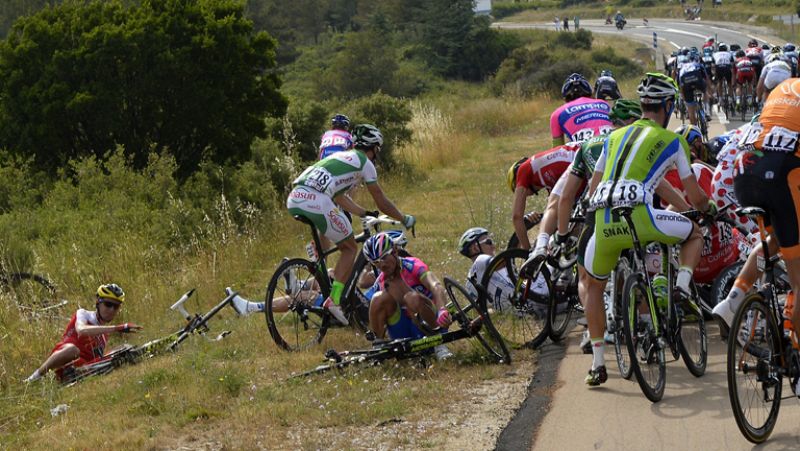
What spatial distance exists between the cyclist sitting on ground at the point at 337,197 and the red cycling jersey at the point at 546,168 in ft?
3.78

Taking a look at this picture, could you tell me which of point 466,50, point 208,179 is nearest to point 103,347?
point 208,179

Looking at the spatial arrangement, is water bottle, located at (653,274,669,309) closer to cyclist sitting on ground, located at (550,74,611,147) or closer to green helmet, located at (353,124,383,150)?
cyclist sitting on ground, located at (550,74,611,147)

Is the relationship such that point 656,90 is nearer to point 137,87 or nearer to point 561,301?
point 561,301

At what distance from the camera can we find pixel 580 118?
11617 mm

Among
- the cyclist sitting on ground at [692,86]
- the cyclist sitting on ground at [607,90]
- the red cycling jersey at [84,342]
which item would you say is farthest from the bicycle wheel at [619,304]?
the cyclist sitting on ground at [692,86]

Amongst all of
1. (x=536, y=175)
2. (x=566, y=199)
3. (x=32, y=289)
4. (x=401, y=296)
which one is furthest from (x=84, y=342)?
(x=566, y=199)

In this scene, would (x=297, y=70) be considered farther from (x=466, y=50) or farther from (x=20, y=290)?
(x=20, y=290)

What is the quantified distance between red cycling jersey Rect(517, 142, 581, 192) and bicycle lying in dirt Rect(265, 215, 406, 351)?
1306 millimetres

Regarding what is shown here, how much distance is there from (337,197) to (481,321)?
2.44m

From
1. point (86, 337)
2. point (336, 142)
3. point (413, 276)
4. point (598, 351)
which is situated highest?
point (336, 142)

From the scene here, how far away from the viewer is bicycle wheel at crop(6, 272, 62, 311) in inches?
547

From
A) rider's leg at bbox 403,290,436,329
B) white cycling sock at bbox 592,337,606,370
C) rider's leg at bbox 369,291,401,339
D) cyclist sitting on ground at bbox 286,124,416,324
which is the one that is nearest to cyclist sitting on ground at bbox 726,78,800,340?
white cycling sock at bbox 592,337,606,370

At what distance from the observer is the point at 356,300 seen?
35.3 feet

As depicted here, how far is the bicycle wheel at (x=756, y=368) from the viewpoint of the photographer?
21.3 ft
